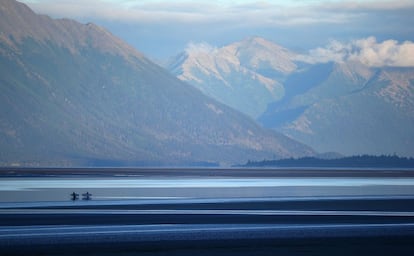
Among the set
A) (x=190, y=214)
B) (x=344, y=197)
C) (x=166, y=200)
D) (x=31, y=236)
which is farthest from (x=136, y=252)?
(x=344, y=197)

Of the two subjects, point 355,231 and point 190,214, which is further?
point 190,214

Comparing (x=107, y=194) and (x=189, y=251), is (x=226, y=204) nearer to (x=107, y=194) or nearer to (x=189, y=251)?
(x=107, y=194)

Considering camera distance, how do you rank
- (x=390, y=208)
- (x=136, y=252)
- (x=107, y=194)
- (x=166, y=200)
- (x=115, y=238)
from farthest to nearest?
(x=107, y=194)
(x=166, y=200)
(x=390, y=208)
(x=115, y=238)
(x=136, y=252)

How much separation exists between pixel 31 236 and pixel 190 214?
17.6 meters

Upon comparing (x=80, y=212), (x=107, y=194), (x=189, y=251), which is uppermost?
(x=189, y=251)

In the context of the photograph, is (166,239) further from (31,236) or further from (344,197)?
(344,197)

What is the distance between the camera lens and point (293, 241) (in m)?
41.8

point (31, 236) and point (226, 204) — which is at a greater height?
point (31, 236)

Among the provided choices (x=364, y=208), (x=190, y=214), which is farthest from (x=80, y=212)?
(x=364, y=208)

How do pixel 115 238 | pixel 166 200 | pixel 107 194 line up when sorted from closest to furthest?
1. pixel 115 238
2. pixel 166 200
3. pixel 107 194

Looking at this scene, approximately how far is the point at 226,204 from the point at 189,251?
31.9m

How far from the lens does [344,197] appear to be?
80.9 m

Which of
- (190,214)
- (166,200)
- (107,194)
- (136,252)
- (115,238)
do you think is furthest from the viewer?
(107,194)

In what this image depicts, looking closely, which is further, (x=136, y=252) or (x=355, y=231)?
(x=355, y=231)
